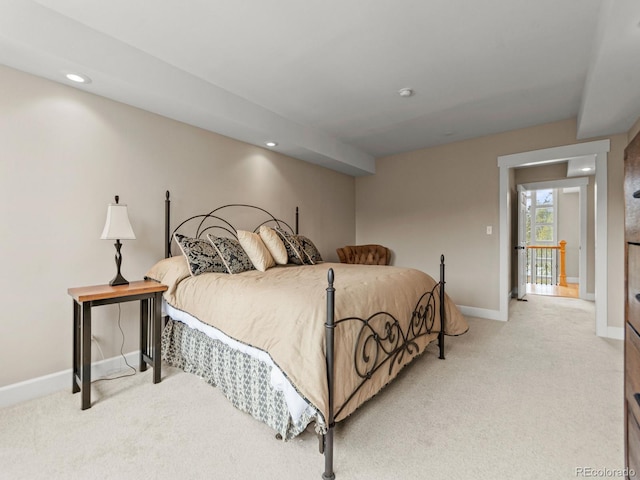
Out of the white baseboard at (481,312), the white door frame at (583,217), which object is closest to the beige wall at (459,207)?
the white baseboard at (481,312)

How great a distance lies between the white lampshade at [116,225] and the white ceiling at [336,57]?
946 millimetres

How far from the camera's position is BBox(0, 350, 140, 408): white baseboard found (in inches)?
81.8

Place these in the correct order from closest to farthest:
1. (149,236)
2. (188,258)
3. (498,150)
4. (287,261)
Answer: (188,258) < (149,236) < (287,261) < (498,150)

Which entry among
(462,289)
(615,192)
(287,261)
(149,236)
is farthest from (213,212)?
(615,192)

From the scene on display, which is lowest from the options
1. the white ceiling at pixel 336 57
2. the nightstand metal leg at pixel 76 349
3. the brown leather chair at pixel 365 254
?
the nightstand metal leg at pixel 76 349

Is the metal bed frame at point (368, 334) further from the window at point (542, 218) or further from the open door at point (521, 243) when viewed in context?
the window at point (542, 218)

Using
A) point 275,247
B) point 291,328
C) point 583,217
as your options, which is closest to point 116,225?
point 275,247

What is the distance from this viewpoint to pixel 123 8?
6.28 ft

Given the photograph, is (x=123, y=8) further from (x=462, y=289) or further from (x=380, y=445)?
(x=462, y=289)

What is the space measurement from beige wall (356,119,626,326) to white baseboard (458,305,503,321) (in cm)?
6

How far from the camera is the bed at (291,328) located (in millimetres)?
1534

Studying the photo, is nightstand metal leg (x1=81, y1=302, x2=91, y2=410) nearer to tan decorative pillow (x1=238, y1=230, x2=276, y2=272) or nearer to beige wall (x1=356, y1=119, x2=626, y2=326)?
tan decorative pillow (x1=238, y1=230, x2=276, y2=272)

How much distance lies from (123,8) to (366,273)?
8.16ft

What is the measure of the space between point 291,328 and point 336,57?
2098 mm
